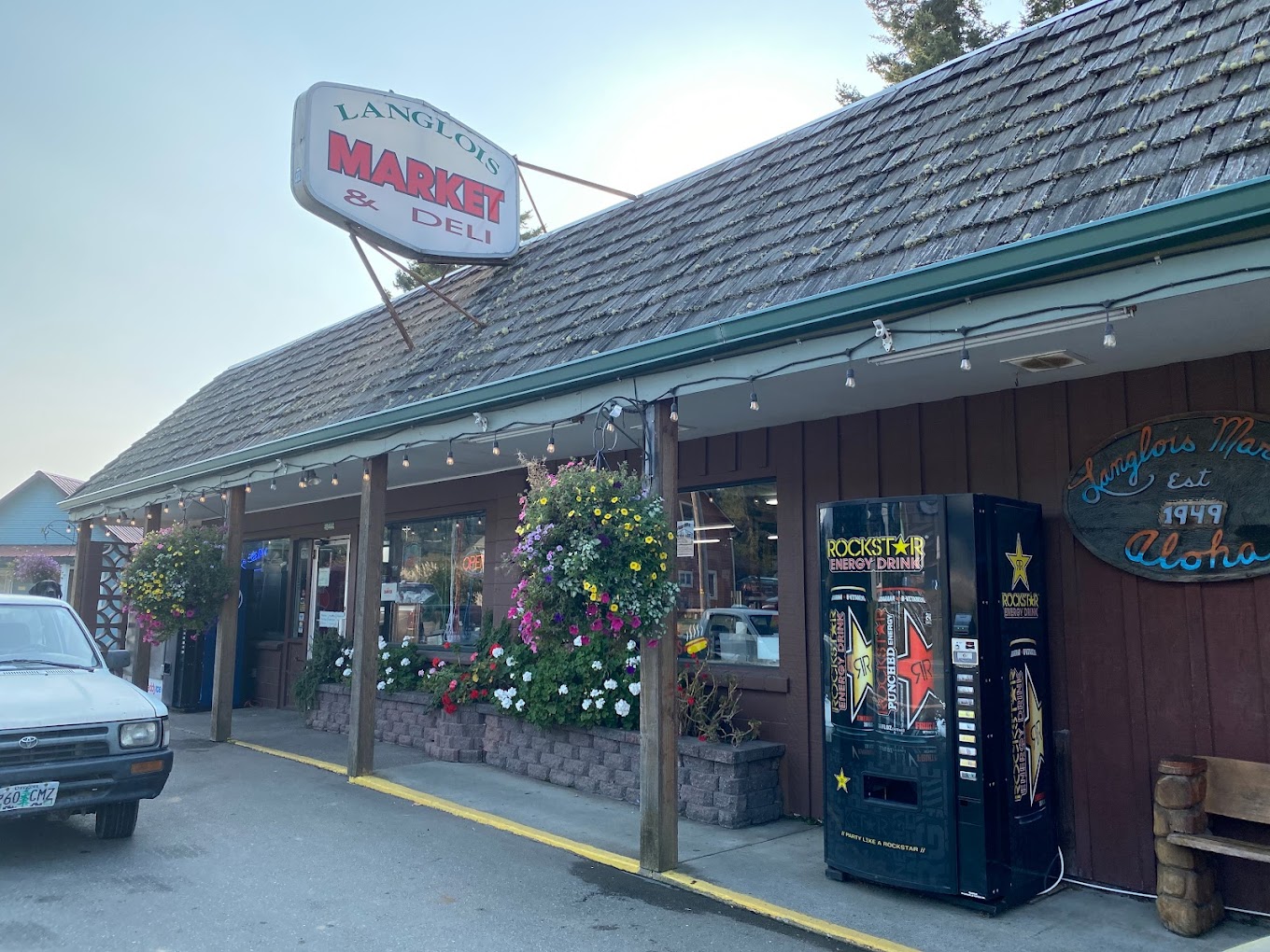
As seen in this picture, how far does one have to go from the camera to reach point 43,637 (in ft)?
23.0

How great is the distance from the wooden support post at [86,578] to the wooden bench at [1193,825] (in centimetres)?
1428

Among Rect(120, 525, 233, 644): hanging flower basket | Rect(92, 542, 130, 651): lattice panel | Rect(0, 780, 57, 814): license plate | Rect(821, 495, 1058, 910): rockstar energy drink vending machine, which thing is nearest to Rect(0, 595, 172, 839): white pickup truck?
Rect(0, 780, 57, 814): license plate

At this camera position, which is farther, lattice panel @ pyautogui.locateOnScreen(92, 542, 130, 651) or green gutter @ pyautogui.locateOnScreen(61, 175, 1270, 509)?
lattice panel @ pyautogui.locateOnScreen(92, 542, 130, 651)

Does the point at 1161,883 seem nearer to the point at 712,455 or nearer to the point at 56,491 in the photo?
the point at 712,455

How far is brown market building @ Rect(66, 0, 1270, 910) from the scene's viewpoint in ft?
14.6

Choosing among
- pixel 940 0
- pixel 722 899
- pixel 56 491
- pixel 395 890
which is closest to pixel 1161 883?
pixel 722 899

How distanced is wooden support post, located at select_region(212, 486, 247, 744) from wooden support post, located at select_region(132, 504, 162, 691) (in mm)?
2037

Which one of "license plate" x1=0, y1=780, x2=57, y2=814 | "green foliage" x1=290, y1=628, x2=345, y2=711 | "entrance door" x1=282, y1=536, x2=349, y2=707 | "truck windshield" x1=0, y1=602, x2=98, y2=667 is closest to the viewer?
"license plate" x1=0, y1=780, x2=57, y2=814

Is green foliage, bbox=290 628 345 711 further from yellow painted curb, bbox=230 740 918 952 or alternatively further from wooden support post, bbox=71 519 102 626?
wooden support post, bbox=71 519 102 626

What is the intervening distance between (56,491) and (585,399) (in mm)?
46514

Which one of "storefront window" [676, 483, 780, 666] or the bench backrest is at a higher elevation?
"storefront window" [676, 483, 780, 666]

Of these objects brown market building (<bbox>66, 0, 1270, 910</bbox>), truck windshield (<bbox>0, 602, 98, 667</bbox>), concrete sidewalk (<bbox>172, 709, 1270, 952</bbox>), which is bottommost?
concrete sidewalk (<bbox>172, 709, 1270, 952</bbox>)

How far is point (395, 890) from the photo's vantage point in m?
5.39

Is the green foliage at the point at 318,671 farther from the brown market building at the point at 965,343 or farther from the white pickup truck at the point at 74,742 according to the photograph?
the white pickup truck at the point at 74,742
